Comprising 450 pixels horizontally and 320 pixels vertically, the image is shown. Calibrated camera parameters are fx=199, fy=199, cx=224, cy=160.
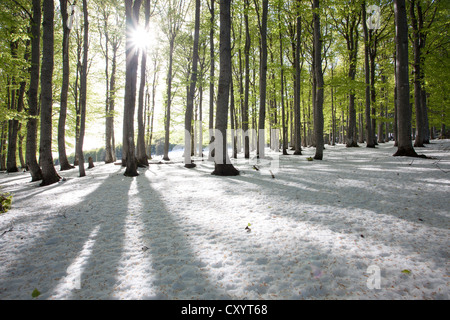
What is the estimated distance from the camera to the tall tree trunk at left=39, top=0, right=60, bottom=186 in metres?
7.30

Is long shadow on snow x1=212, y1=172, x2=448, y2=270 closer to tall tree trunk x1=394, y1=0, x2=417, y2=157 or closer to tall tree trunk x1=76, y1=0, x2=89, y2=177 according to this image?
tall tree trunk x1=394, y1=0, x2=417, y2=157

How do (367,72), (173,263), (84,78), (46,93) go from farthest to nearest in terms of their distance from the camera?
(367,72)
(84,78)
(46,93)
(173,263)

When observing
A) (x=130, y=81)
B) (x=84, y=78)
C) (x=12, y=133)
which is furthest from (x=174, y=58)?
(x=12, y=133)

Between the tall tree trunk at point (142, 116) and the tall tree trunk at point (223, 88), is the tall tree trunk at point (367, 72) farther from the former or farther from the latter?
the tall tree trunk at point (142, 116)

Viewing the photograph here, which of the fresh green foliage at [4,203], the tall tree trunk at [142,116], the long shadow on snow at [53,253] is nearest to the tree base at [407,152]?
the long shadow on snow at [53,253]

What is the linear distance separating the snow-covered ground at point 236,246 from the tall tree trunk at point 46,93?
352 centimetres

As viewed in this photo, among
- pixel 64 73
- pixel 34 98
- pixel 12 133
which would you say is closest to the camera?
pixel 34 98

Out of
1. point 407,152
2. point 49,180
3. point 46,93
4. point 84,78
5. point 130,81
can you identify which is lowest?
point 49,180

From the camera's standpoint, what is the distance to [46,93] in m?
7.34

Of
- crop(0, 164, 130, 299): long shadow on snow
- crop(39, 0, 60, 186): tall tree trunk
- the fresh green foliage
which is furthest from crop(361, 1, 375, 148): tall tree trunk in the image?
the fresh green foliage

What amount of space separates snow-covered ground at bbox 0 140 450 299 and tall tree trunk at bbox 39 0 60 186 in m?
3.52

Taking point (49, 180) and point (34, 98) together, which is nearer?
point (49, 180)

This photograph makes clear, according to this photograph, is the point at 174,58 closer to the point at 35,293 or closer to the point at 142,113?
the point at 142,113

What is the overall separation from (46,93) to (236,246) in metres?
9.03
